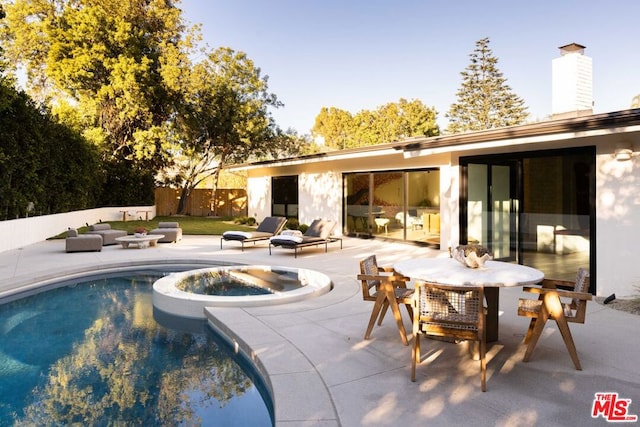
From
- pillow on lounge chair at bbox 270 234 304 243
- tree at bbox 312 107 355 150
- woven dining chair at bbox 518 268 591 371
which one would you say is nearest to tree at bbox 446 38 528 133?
tree at bbox 312 107 355 150

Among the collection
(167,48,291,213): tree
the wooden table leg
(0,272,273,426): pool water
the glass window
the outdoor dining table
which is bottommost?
(0,272,273,426): pool water

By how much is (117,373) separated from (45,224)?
12650 mm

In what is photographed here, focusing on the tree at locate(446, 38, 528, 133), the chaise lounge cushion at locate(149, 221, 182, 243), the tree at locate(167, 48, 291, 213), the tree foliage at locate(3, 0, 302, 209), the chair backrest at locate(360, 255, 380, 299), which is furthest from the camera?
the tree at locate(446, 38, 528, 133)

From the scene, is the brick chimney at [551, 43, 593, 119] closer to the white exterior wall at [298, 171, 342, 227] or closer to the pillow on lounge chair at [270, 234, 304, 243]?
the pillow on lounge chair at [270, 234, 304, 243]

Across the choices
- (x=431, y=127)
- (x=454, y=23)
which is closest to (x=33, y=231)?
(x=454, y=23)

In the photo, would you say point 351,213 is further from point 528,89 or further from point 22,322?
point 528,89

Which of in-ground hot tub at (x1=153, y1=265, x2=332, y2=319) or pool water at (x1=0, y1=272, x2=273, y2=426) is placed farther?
in-ground hot tub at (x1=153, y1=265, x2=332, y2=319)

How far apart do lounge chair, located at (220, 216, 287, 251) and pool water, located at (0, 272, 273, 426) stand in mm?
5422

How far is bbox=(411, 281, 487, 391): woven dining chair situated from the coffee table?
Answer: 10.4 m

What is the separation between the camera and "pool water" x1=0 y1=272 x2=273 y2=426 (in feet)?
11.8

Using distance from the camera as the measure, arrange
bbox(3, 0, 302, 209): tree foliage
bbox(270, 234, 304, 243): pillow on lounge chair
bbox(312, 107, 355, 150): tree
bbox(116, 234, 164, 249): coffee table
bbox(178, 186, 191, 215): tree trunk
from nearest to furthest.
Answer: bbox(270, 234, 304, 243): pillow on lounge chair
bbox(116, 234, 164, 249): coffee table
bbox(3, 0, 302, 209): tree foliage
bbox(178, 186, 191, 215): tree trunk
bbox(312, 107, 355, 150): tree

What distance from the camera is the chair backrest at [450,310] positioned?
353 cm

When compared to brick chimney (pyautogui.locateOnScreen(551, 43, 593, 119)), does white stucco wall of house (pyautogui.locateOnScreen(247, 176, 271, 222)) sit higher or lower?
lower

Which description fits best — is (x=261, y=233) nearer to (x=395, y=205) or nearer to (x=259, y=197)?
(x=395, y=205)
